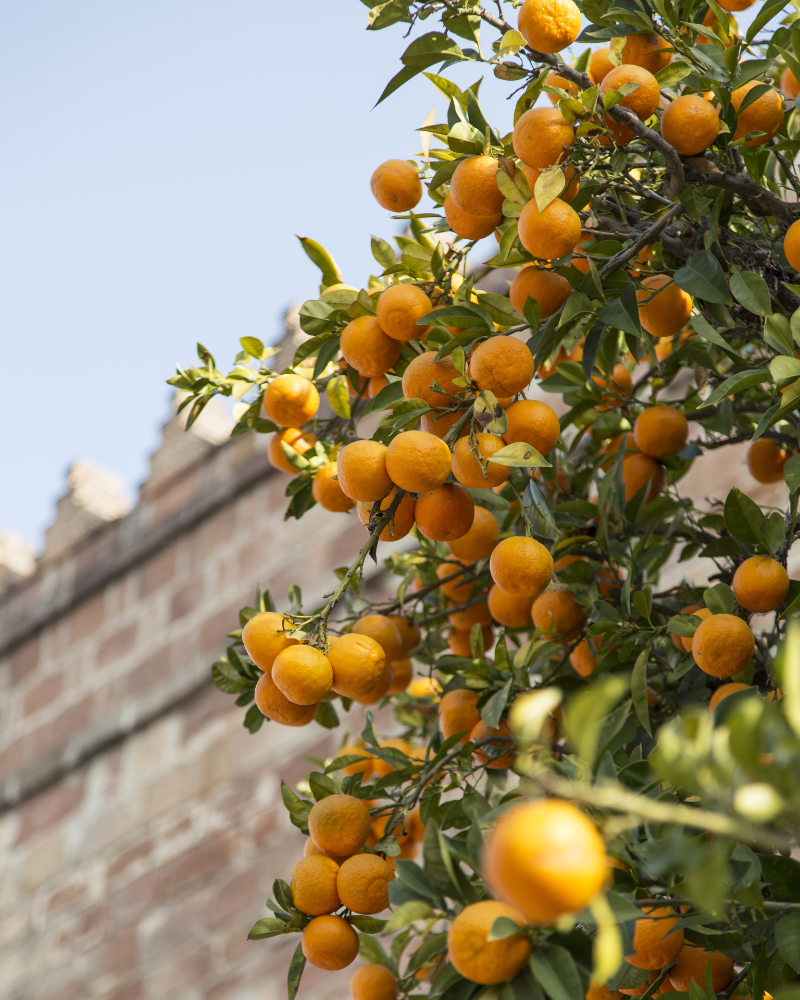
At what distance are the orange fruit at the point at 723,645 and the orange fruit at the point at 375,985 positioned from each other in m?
0.37

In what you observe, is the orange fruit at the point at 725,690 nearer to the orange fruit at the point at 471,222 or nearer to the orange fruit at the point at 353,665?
the orange fruit at the point at 353,665

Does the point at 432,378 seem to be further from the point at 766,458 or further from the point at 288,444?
the point at 766,458

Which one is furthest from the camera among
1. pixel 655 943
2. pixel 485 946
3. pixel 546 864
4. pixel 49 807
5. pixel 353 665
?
pixel 49 807

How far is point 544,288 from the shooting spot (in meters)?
0.79

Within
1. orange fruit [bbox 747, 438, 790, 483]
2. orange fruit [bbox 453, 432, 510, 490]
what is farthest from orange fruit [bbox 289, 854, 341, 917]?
orange fruit [bbox 747, 438, 790, 483]

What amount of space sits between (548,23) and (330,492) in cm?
48

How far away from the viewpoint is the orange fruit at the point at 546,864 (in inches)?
14.2

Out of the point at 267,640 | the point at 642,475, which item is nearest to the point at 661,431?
the point at 642,475

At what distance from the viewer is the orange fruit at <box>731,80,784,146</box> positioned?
2.76 feet

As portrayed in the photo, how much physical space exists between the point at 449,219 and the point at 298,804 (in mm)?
536

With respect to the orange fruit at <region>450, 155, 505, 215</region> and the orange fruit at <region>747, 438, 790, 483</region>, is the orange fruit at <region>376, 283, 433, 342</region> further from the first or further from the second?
the orange fruit at <region>747, 438, 790, 483</region>

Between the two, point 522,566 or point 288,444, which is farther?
point 288,444

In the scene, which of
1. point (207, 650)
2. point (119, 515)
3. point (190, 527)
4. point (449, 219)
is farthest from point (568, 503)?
point (119, 515)

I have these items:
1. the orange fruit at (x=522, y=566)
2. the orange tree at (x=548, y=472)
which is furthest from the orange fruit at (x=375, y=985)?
the orange fruit at (x=522, y=566)
